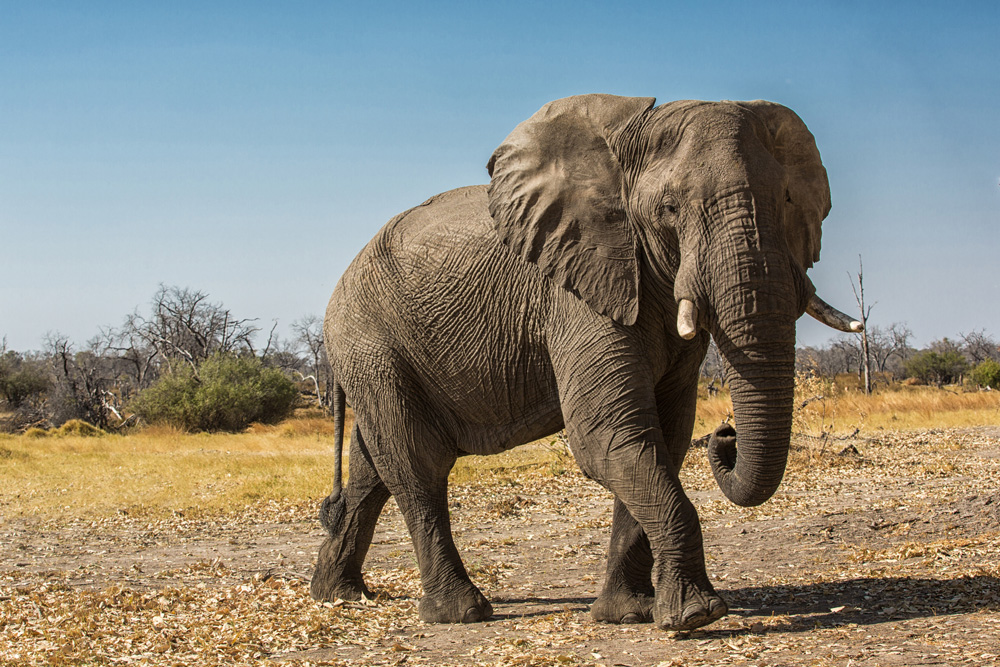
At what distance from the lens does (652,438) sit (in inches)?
195

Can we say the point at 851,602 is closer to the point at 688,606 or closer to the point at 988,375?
the point at 688,606

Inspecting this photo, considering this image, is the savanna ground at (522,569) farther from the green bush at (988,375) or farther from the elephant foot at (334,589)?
the green bush at (988,375)

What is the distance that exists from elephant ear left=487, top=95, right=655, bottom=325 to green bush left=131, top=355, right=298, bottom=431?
2754cm

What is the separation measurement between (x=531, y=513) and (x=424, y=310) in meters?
5.70

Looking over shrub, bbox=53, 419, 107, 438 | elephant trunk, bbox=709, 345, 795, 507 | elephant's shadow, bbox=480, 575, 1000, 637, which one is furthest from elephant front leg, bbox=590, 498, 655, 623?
shrub, bbox=53, 419, 107, 438

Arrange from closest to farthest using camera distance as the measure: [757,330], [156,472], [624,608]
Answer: [757,330] < [624,608] < [156,472]

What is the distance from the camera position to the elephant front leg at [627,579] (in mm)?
5785

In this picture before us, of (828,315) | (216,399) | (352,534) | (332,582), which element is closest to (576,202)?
(828,315)

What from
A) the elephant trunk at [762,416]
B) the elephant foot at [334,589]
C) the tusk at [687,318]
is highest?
the tusk at [687,318]

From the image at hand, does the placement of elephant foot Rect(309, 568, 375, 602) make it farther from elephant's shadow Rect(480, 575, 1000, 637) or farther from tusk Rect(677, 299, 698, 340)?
tusk Rect(677, 299, 698, 340)

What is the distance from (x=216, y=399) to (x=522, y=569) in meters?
25.2

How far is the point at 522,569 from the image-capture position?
815cm

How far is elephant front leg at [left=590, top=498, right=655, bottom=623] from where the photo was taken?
579 centimetres

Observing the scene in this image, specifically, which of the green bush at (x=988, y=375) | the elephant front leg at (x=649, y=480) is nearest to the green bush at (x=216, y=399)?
the elephant front leg at (x=649, y=480)
